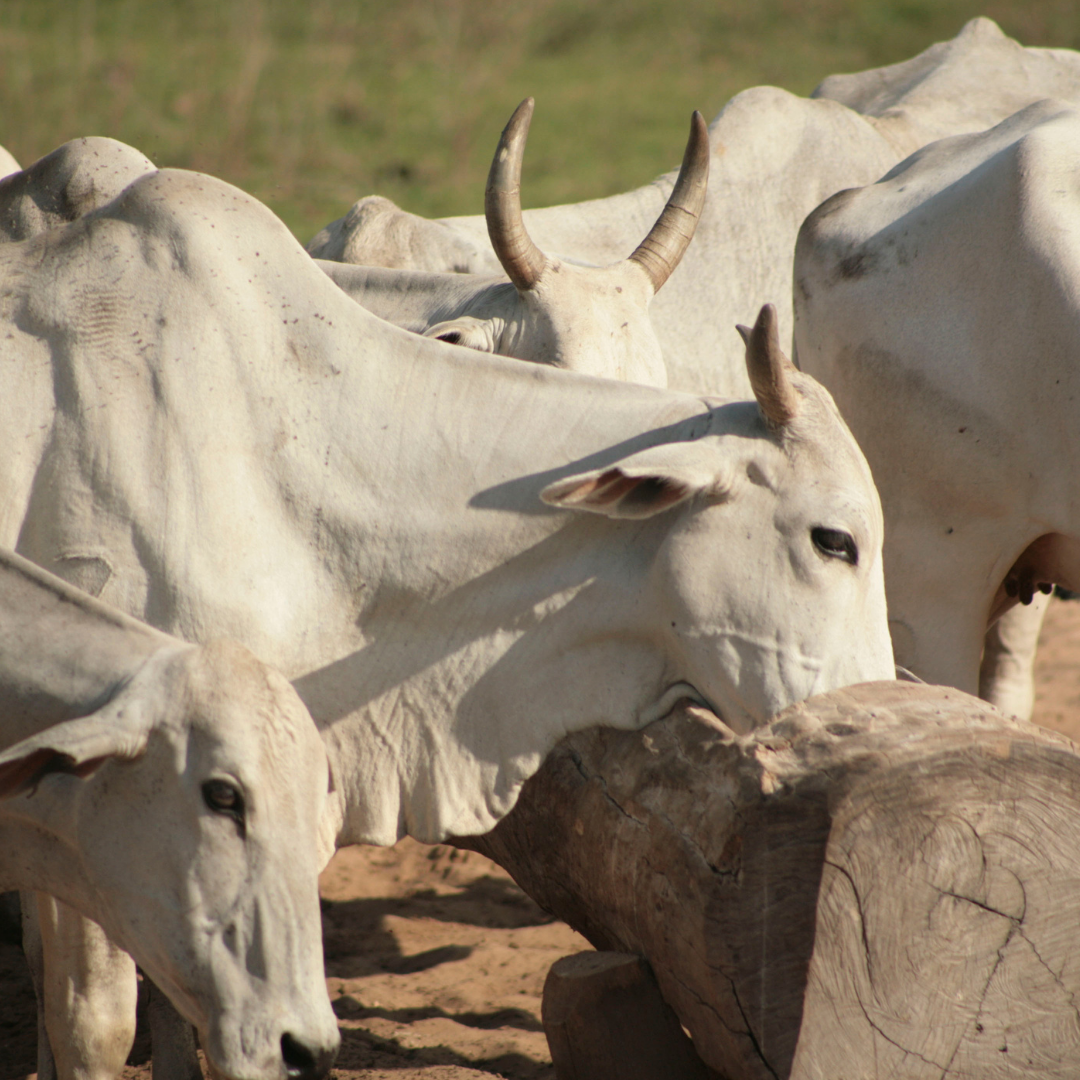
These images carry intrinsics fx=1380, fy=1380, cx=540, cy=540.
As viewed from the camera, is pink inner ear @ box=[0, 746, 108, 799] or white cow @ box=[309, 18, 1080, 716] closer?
pink inner ear @ box=[0, 746, 108, 799]

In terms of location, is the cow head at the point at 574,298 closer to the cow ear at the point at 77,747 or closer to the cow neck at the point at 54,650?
the cow neck at the point at 54,650

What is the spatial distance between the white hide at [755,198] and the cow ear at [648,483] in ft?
8.69

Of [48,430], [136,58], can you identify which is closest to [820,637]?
[48,430]

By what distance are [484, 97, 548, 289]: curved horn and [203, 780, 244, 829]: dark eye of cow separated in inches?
86.2

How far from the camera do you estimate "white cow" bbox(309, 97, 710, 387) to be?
3922 millimetres

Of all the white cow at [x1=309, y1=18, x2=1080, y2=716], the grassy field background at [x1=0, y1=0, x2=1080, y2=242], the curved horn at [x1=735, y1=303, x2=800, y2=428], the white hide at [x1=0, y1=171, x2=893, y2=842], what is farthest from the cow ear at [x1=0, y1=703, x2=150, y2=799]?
the grassy field background at [x1=0, y1=0, x2=1080, y2=242]

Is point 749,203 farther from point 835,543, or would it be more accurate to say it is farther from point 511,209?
point 835,543

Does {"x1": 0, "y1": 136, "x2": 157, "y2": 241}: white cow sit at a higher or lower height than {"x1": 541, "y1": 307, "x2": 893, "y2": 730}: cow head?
higher

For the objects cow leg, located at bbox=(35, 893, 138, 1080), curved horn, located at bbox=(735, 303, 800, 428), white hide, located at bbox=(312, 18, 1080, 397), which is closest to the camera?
curved horn, located at bbox=(735, 303, 800, 428)

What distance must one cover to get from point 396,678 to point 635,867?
60 centimetres

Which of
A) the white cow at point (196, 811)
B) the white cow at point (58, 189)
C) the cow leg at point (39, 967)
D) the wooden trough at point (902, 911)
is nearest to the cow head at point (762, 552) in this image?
the wooden trough at point (902, 911)

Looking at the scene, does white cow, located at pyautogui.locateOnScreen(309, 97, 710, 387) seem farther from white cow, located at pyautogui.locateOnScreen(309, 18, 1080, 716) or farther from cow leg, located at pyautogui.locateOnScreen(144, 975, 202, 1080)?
cow leg, located at pyautogui.locateOnScreen(144, 975, 202, 1080)

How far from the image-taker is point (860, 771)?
2275mm

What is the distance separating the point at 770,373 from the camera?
2.58 metres
